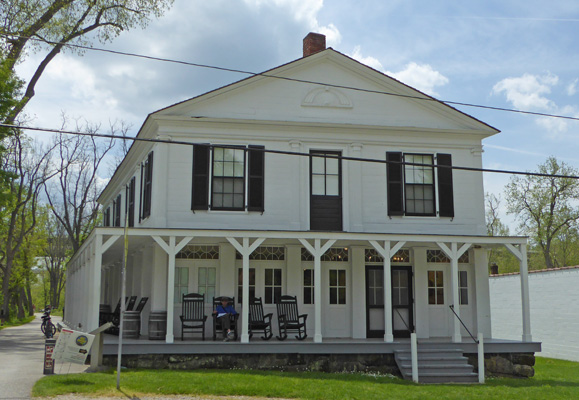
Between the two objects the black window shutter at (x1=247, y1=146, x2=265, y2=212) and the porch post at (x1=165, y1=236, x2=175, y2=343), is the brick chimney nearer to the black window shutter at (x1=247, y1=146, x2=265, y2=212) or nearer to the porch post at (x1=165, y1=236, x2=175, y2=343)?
the black window shutter at (x1=247, y1=146, x2=265, y2=212)

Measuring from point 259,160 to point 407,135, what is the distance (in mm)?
4216

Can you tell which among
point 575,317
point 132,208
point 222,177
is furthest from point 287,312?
point 575,317

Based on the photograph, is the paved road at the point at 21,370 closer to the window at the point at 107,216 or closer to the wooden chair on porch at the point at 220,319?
the wooden chair on porch at the point at 220,319

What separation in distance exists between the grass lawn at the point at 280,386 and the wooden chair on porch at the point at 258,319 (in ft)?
6.08

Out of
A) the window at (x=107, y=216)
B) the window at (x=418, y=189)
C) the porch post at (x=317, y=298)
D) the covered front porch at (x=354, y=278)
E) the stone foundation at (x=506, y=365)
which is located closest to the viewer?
the porch post at (x=317, y=298)

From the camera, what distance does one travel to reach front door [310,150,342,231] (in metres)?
16.8

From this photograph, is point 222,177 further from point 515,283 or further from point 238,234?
point 515,283

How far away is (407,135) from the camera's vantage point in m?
17.5

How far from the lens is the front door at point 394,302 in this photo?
16.9 meters

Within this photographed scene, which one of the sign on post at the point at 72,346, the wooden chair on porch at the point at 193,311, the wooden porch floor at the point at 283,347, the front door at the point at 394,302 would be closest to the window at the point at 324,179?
the front door at the point at 394,302

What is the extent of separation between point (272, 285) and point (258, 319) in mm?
1014

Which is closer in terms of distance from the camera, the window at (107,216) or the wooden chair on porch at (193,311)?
the wooden chair on porch at (193,311)

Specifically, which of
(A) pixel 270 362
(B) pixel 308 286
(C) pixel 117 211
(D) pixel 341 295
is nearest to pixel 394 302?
(D) pixel 341 295

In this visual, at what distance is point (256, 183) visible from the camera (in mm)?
16453
